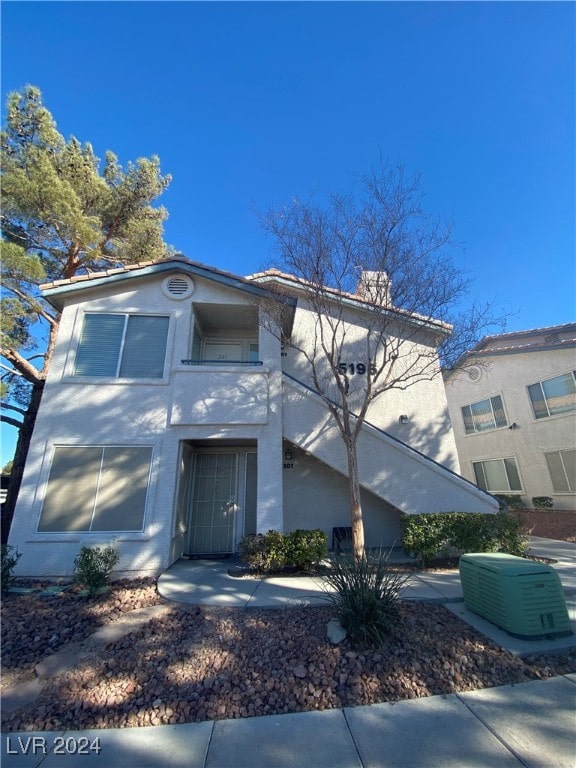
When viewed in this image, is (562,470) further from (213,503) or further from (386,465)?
(213,503)

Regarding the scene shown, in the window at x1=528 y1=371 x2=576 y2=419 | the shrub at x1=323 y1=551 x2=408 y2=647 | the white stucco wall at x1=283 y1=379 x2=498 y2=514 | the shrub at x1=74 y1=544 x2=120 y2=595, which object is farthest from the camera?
the window at x1=528 y1=371 x2=576 y2=419

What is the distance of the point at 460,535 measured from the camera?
7.44 m

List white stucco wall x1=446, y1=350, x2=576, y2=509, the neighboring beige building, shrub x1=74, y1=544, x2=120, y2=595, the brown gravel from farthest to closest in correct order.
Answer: white stucco wall x1=446, y1=350, x2=576, y2=509 < the neighboring beige building < shrub x1=74, y1=544, x2=120, y2=595 < the brown gravel

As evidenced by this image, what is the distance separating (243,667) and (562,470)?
15129 mm

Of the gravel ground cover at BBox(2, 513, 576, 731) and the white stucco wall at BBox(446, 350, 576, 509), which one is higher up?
the white stucco wall at BBox(446, 350, 576, 509)

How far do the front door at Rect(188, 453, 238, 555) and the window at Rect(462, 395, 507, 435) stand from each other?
44.0ft

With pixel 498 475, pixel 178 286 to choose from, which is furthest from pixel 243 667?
pixel 498 475

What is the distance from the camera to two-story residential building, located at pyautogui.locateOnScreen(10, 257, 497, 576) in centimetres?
740

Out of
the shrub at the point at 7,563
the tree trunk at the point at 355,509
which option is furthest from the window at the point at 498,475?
the shrub at the point at 7,563

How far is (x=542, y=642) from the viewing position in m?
4.11

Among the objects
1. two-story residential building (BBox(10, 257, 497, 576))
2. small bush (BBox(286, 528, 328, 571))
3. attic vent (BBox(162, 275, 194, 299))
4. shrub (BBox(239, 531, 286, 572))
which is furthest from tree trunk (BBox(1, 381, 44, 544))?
small bush (BBox(286, 528, 328, 571))

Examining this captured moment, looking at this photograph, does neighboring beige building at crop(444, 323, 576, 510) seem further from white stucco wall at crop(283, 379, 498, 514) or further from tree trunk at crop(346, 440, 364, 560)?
tree trunk at crop(346, 440, 364, 560)

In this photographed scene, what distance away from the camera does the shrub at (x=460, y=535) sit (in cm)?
739

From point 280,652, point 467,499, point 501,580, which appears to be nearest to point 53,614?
point 280,652
